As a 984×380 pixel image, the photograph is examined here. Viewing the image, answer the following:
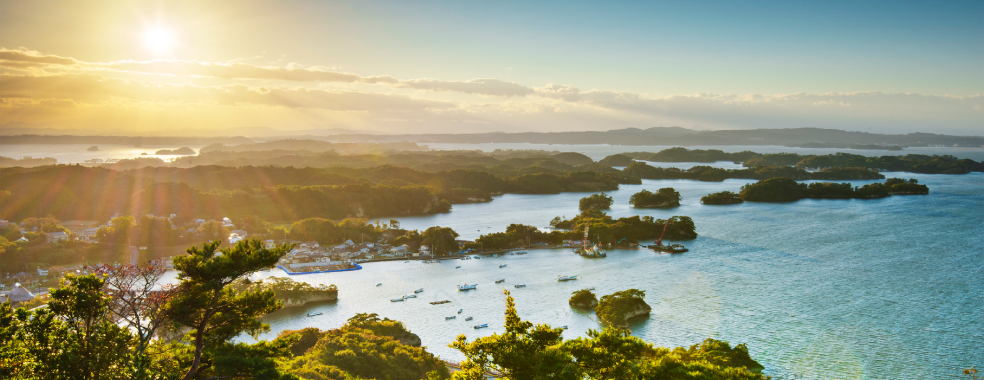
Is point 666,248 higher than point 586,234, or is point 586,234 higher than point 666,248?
point 586,234

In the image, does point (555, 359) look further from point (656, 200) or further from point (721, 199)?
point (721, 199)

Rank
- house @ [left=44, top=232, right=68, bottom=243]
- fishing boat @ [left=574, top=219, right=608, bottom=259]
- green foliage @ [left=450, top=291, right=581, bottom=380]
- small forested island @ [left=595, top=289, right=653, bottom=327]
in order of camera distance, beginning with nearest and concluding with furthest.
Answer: green foliage @ [left=450, top=291, right=581, bottom=380], small forested island @ [left=595, top=289, right=653, bottom=327], house @ [left=44, top=232, right=68, bottom=243], fishing boat @ [left=574, top=219, right=608, bottom=259]

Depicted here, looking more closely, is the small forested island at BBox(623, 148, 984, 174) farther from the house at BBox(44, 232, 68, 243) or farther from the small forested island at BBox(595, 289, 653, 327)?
the house at BBox(44, 232, 68, 243)

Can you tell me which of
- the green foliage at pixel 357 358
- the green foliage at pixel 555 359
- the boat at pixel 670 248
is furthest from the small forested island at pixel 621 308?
the boat at pixel 670 248

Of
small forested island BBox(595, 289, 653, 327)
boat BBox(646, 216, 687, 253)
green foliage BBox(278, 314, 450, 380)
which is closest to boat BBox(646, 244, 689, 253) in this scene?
boat BBox(646, 216, 687, 253)

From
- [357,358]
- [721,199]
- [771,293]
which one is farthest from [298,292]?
[721,199]

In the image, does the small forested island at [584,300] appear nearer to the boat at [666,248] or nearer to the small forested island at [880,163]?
the boat at [666,248]
